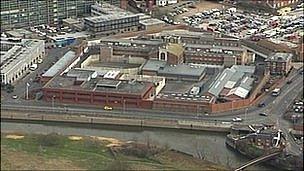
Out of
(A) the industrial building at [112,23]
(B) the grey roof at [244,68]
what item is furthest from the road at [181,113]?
(A) the industrial building at [112,23]

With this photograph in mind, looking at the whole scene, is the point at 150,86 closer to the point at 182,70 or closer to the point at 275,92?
the point at 182,70

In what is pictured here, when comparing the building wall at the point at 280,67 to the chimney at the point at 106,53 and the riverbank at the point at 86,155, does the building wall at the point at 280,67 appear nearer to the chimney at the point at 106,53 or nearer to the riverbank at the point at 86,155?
the chimney at the point at 106,53

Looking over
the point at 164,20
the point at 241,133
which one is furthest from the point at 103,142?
the point at 164,20

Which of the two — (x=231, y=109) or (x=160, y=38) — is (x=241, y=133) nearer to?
(x=231, y=109)

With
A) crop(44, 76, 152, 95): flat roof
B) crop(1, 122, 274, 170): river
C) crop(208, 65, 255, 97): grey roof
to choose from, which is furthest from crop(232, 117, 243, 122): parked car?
crop(44, 76, 152, 95): flat roof

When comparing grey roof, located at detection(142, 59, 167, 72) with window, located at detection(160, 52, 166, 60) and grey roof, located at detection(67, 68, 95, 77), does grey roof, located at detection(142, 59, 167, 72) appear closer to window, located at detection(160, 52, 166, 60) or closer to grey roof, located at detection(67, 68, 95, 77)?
window, located at detection(160, 52, 166, 60)

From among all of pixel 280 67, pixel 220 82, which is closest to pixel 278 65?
pixel 280 67
